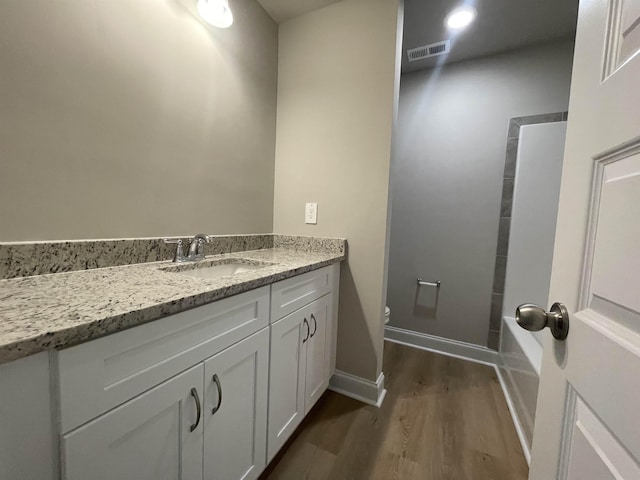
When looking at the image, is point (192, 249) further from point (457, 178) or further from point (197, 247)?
point (457, 178)

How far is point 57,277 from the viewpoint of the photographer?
0.80m

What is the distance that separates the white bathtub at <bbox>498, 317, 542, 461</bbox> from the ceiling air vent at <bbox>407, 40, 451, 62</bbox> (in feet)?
6.90

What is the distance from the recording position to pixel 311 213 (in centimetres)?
167

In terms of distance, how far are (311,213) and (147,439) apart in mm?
1295

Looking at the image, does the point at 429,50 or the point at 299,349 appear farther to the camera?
the point at 429,50

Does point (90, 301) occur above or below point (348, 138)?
below

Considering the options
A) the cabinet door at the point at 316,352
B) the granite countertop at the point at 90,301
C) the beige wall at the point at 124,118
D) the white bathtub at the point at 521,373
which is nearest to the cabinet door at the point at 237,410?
the granite countertop at the point at 90,301

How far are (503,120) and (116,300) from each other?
2.53 m

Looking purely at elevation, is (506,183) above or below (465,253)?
above

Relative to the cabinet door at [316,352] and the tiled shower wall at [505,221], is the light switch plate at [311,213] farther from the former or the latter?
the tiled shower wall at [505,221]

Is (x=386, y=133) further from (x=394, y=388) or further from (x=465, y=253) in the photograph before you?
(x=394, y=388)

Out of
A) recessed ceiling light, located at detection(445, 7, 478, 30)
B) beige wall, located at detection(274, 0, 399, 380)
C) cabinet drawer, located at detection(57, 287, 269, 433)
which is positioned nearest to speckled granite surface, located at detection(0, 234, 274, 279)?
cabinet drawer, located at detection(57, 287, 269, 433)

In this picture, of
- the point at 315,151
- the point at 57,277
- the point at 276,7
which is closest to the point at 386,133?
the point at 315,151

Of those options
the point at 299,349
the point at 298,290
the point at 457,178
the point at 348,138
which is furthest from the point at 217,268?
the point at 457,178
